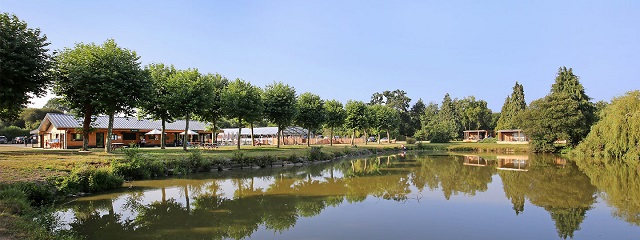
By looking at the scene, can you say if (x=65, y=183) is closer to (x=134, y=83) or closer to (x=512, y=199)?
(x=134, y=83)

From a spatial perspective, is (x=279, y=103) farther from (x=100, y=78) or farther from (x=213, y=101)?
(x=100, y=78)

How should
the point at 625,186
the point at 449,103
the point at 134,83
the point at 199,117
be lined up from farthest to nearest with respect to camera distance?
the point at 449,103, the point at 199,117, the point at 134,83, the point at 625,186

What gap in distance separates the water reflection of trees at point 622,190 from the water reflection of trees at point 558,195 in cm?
52

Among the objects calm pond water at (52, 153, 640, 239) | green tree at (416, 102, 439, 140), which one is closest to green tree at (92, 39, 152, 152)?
calm pond water at (52, 153, 640, 239)

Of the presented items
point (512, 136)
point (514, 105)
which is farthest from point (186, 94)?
point (514, 105)

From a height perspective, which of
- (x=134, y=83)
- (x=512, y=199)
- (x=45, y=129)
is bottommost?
(x=512, y=199)

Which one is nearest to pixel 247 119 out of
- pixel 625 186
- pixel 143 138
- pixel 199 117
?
pixel 199 117

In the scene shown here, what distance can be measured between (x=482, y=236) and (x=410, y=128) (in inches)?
3065

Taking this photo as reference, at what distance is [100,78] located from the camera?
20.7m

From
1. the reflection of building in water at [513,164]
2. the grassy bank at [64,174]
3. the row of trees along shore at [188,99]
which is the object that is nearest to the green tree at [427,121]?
the row of trees along shore at [188,99]

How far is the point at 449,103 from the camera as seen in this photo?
8112cm

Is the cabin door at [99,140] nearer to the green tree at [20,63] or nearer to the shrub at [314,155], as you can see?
the green tree at [20,63]

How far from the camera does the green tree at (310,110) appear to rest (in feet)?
132

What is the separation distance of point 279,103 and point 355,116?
62.4 feet
